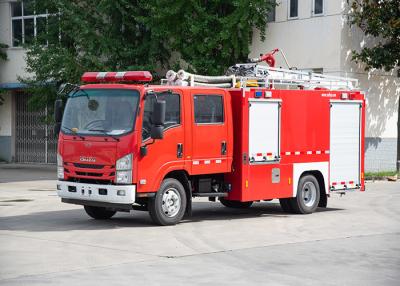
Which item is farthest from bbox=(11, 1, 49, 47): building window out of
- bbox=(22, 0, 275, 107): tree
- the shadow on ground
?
the shadow on ground

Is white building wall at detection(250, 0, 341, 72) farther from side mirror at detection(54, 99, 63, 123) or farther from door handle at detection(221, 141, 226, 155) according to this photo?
side mirror at detection(54, 99, 63, 123)

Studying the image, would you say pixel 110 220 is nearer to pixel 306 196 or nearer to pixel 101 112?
pixel 101 112

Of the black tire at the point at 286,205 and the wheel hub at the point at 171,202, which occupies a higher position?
the wheel hub at the point at 171,202

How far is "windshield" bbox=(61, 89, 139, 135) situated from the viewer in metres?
13.9

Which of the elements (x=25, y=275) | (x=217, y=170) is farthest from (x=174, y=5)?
(x=25, y=275)

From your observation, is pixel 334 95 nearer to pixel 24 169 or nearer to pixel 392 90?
pixel 392 90

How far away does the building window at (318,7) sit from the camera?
26859mm

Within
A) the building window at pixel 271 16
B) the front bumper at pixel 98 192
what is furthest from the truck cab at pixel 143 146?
the building window at pixel 271 16

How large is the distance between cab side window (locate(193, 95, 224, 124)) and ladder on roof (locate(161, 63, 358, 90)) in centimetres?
46

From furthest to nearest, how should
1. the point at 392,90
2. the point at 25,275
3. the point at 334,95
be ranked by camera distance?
the point at 392,90, the point at 334,95, the point at 25,275

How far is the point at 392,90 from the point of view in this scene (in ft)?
93.0

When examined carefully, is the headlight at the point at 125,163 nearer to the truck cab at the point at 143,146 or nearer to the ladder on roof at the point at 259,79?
the truck cab at the point at 143,146

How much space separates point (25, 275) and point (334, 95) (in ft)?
31.3

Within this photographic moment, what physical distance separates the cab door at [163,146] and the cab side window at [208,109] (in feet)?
1.35
